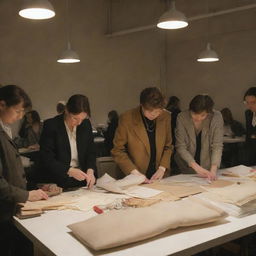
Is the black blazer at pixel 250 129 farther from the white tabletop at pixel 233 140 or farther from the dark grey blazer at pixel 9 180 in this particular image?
the dark grey blazer at pixel 9 180

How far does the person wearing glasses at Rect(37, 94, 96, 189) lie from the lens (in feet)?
8.46

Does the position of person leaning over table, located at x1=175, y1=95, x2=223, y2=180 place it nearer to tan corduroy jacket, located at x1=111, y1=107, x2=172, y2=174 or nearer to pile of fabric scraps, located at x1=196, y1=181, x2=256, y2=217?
tan corduroy jacket, located at x1=111, y1=107, x2=172, y2=174

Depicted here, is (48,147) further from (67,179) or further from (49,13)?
(49,13)

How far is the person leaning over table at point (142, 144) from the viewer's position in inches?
116

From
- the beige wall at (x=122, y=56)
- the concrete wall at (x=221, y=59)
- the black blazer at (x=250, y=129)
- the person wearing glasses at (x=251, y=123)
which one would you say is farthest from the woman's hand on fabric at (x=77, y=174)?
the concrete wall at (x=221, y=59)

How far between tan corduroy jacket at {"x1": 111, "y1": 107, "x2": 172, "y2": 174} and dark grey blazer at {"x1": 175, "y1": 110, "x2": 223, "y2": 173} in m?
0.15

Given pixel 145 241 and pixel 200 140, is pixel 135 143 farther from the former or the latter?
pixel 145 241

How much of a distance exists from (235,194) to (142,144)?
0.97 metres

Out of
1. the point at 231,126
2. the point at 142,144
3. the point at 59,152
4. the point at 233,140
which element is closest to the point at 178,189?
the point at 142,144

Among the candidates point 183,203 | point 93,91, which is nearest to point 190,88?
point 93,91

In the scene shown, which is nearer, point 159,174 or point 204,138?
point 159,174


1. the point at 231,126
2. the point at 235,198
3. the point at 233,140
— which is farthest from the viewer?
the point at 231,126

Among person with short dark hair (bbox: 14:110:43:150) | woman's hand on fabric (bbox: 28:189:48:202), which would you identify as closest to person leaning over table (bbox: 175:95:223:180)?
woman's hand on fabric (bbox: 28:189:48:202)

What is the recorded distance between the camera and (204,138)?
311 centimetres
